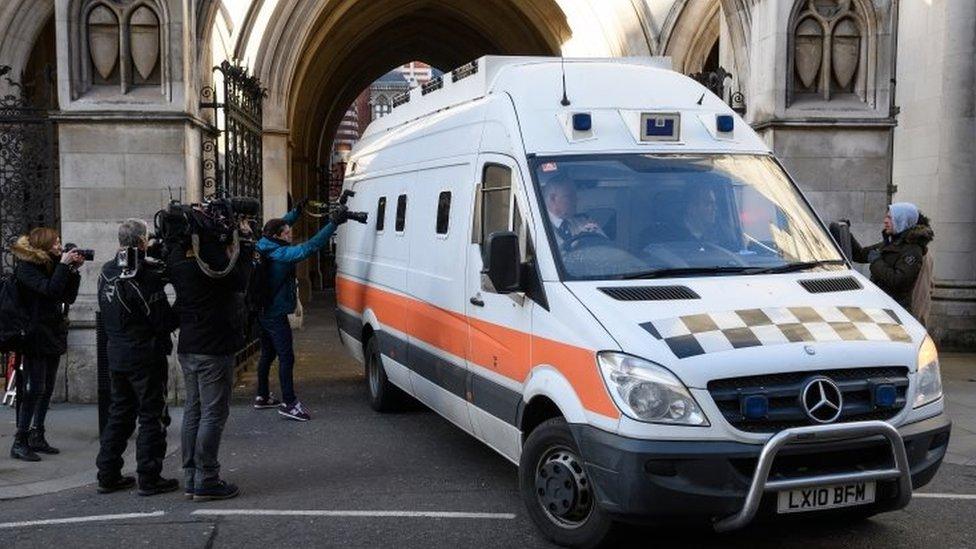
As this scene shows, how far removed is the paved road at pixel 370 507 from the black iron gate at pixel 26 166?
390cm

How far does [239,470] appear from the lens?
7.00 metres

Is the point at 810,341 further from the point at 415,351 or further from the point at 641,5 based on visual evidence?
the point at 641,5

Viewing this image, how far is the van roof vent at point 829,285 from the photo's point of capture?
5.04 metres

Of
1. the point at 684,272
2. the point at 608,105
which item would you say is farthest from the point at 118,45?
the point at 684,272

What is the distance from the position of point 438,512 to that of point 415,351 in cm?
181

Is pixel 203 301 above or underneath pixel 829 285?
underneath

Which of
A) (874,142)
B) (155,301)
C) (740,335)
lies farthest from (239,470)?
(874,142)

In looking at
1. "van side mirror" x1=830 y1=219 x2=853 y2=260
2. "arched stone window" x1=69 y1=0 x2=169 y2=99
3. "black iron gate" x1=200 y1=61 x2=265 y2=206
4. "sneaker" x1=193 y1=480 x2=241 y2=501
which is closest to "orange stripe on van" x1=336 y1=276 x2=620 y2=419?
"sneaker" x1=193 y1=480 x2=241 y2=501

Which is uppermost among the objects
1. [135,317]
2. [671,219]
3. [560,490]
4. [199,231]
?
[671,219]

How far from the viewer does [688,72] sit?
15.5 m

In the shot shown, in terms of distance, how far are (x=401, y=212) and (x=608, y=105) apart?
109 inches

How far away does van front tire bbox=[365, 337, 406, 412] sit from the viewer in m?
8.77

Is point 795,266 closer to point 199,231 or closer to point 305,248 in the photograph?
point 199,231

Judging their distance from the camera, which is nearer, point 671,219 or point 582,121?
point 671,219
